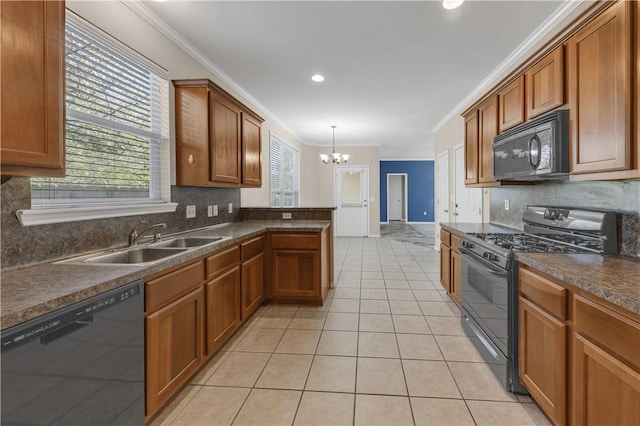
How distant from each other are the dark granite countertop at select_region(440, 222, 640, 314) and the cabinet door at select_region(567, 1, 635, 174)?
48 centimetres

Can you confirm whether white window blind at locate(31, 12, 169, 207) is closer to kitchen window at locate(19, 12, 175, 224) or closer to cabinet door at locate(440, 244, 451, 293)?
kitchen window at locate(19, 12, 175, 224)

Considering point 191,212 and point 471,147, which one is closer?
point 191,212

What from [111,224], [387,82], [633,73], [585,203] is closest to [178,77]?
[111,224]

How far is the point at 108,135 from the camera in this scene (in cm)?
208

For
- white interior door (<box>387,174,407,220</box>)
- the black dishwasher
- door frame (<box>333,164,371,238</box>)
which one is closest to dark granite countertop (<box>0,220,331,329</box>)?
the black dishwasher

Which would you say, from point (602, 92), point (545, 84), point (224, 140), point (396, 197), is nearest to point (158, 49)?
point (224, 140)

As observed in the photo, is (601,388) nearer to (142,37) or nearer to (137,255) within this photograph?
(137,255)

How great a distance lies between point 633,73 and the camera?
1417 millimetres

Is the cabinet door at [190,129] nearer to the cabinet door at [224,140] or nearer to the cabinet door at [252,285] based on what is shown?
the cabinet door at [224,140]

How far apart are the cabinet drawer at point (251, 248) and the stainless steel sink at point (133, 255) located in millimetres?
731

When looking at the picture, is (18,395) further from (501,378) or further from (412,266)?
(412,266)

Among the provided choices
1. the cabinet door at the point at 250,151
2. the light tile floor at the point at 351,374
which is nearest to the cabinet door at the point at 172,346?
A: the light tile floor at the point at 351,374

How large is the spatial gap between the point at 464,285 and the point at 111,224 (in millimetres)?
2747

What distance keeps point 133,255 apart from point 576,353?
244 centimetres
